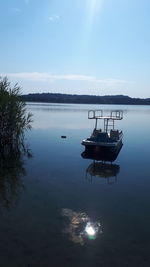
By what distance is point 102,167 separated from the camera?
63.0ft

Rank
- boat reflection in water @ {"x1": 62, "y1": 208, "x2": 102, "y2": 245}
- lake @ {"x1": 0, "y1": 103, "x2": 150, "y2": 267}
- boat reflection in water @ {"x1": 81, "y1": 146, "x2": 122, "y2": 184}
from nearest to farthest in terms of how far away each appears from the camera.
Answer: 1. lake @ {"x1": 0, "y1": 103, "x2": 150, "y2": 267}
2. boat reflection in water @ {"x1": 62, "y1": 208, "x2": 102, "y2": 245}
3. boat reflection in water @ {"x1": 81, "y1": 146, "x2": 122, "y2": 184}

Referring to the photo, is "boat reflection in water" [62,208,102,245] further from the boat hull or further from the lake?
the boat hull

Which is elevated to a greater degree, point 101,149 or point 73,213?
point 101,149

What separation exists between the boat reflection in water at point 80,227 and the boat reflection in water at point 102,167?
5115mm

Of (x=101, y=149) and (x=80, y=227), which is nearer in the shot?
(x=80, y=227)

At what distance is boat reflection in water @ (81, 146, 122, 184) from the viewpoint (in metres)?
16.4

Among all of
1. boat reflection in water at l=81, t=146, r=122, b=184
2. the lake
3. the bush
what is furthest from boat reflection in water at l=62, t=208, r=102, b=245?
the bush

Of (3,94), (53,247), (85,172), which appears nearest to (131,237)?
(53,247)

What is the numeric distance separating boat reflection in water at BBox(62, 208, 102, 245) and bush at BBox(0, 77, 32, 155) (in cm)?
1042

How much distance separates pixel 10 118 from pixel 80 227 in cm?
1183

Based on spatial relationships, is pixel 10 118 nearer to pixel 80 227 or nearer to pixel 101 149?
pixel 101 149

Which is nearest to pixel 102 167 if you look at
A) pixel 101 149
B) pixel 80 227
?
pixel 101 149

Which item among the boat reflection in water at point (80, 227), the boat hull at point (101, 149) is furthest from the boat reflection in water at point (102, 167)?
the boat reflection in water at point (80, 227)

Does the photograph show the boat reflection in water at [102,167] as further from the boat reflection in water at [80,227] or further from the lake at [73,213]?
the boat reflection in water at [80,227]
